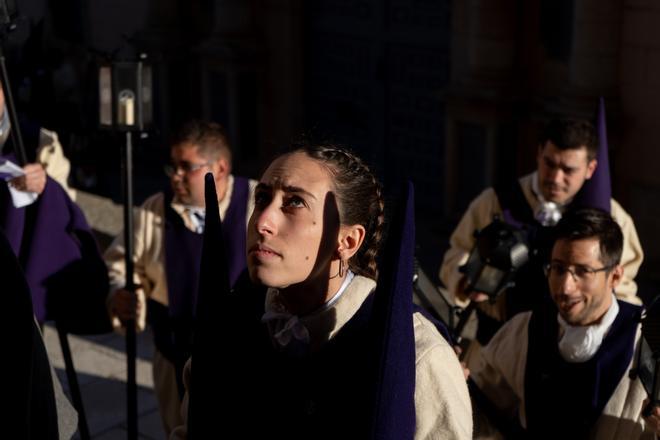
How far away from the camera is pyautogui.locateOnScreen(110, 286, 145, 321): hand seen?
4.63 meters

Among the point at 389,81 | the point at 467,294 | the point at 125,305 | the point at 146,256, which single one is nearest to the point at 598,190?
the point at 467,294

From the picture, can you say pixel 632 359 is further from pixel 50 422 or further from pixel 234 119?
pixel 234 119

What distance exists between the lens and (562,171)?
482cm

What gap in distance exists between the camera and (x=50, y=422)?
9.43 ft

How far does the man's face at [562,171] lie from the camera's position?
4781mm

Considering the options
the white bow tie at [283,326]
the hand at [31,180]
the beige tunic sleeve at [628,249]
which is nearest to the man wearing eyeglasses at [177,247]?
the hand at [31,180]

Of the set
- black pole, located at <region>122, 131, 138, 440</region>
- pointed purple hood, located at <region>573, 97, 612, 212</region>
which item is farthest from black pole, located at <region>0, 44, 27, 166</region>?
pointed purple hood, located at <region>573, 97, 612, 212</region>

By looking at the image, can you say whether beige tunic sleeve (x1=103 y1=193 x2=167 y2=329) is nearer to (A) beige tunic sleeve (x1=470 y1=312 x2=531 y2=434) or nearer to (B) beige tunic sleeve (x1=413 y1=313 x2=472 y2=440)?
(A) beige tunic sleeve (x1=470 y1=312 x2=531 y2=434)

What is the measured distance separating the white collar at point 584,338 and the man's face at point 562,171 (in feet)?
3.72

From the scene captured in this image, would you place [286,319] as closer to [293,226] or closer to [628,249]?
[293,226]

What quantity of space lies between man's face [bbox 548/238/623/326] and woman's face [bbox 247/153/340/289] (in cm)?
128

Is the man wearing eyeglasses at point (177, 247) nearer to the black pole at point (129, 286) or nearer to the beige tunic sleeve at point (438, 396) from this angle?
the black pole at point (129, 286)

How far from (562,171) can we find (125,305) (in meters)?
2.04

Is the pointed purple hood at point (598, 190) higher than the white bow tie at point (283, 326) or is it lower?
lower
